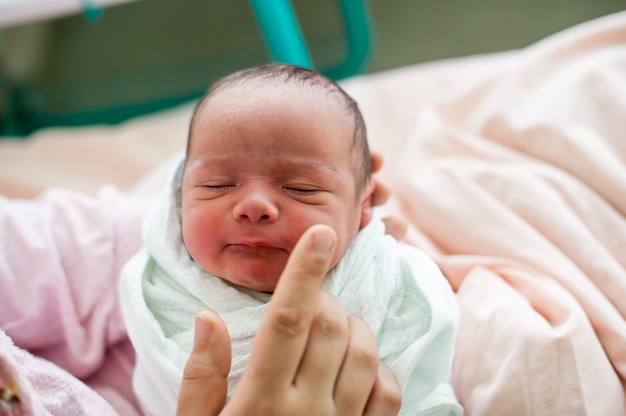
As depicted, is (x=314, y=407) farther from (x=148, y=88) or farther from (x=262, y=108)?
(x=148, y=88)

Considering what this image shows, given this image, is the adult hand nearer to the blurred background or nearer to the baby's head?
the baby's head

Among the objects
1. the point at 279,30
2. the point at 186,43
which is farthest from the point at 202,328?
the point at 186,43

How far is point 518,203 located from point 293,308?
56 centimetres

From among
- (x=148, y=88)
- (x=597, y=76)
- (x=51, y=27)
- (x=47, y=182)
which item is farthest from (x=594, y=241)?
(x=51, y=27)

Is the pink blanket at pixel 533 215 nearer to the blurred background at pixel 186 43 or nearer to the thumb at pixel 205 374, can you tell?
the thumb at pixel 205 374

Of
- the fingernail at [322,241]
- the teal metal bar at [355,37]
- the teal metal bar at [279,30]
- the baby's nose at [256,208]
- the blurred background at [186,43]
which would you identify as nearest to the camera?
the fingernail at [322,241]

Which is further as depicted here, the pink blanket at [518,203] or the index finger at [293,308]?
the pink blanket at [518,203]

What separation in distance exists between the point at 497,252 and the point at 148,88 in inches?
52.6

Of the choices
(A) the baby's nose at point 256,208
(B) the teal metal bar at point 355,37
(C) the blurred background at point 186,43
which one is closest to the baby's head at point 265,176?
(A) the baby's nose at point 256,208

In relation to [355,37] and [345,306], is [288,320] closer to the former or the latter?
[345,306]

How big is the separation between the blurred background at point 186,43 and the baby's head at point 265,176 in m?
1.10

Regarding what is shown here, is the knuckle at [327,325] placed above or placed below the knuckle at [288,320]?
below

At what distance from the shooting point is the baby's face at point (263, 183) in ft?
2.54

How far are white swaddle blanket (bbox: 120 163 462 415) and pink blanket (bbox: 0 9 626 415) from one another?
0.31 ft
